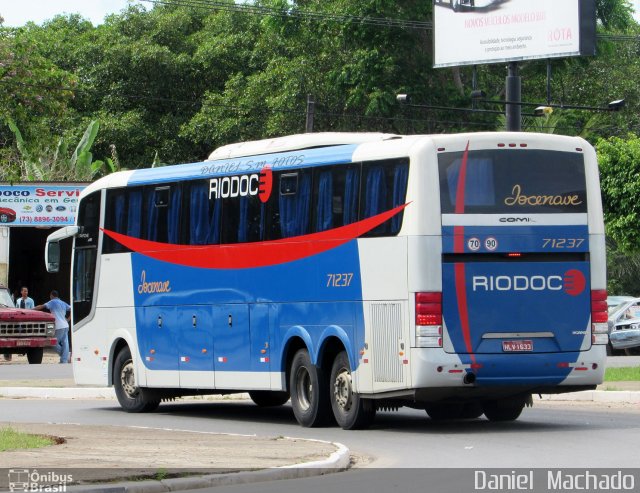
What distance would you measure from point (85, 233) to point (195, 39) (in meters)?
45.7

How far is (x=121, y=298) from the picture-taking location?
2302 cm

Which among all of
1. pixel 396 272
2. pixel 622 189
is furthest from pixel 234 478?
pixel 622 189

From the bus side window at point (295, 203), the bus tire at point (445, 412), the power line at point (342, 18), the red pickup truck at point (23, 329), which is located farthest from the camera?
the power line at point (342, 18)

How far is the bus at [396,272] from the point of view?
16812 mm

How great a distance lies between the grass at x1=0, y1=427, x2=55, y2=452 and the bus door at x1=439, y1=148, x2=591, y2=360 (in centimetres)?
490

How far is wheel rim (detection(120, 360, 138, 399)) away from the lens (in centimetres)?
2272

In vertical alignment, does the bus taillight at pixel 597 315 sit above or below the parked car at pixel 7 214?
below

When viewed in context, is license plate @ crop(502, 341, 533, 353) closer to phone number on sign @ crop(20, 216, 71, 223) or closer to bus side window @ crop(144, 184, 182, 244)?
bus side window @ crop(144, 184, 182, 244)

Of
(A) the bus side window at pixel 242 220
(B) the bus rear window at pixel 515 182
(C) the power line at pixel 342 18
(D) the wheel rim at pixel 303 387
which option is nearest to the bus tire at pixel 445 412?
(D) the wheel rim at pixel 303 387

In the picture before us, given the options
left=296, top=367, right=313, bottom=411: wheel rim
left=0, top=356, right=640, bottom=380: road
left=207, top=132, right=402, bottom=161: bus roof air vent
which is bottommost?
left=0, top=356, right=640, bottom=380: road

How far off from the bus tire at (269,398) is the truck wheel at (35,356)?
1664 centimetres

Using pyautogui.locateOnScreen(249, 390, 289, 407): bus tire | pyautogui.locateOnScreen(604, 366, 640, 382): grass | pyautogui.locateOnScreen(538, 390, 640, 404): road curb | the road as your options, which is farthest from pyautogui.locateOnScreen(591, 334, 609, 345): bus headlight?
the road

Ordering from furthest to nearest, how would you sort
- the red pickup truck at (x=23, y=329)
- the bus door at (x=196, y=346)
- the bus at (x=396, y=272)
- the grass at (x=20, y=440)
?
the red pickup truck at (x=23, y=329)
the bus door at (x=196, y=346)
the bus at (x=396, y=272)
the grass at (x=20, y=440)

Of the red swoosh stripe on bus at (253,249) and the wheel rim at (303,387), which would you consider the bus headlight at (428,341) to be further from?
the wheel rim at (303,387)
